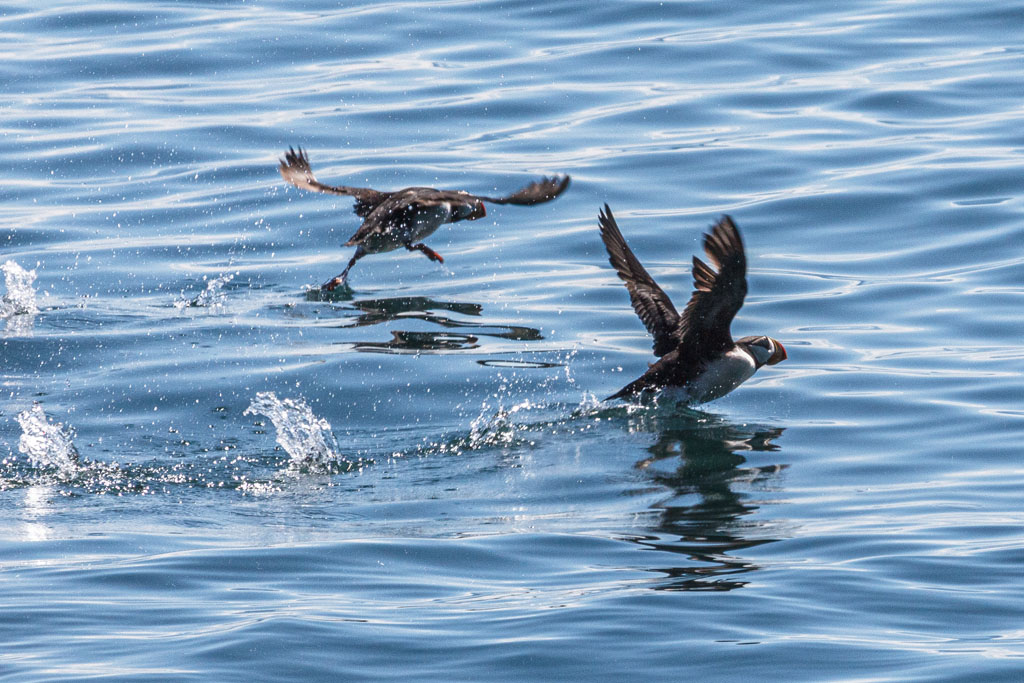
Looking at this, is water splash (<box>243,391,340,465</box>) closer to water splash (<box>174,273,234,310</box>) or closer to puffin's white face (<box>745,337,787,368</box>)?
water splash (<box>174,273,234,310</box>)

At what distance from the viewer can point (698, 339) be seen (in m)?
10.1

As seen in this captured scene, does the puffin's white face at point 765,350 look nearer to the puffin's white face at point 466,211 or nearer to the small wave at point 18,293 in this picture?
the puffin's white face at point 466,211

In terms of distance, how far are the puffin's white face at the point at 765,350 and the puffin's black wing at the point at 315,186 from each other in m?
4.73

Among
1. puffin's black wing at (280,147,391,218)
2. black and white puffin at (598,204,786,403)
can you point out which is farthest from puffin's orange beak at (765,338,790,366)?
puffin's black wing at (280,147,391,218)

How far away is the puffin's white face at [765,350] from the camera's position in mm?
10258

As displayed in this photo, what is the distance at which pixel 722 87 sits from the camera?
64.1 ft

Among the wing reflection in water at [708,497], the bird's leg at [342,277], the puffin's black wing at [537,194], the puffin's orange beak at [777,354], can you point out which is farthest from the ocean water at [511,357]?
the puffin's black wing at [537,194]

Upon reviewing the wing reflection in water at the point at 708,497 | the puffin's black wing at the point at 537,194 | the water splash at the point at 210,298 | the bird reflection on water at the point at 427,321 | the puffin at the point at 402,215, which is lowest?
the wing reflection in water at the point at 708,497

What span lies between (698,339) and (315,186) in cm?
505

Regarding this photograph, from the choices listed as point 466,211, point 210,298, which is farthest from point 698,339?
point 210,298

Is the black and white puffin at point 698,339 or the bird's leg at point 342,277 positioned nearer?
the black and white puffin at point 698,339

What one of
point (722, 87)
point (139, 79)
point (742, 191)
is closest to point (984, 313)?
point (742, 191)

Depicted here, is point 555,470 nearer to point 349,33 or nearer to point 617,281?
point 617,281

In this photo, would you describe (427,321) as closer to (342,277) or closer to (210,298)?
(342,277)
